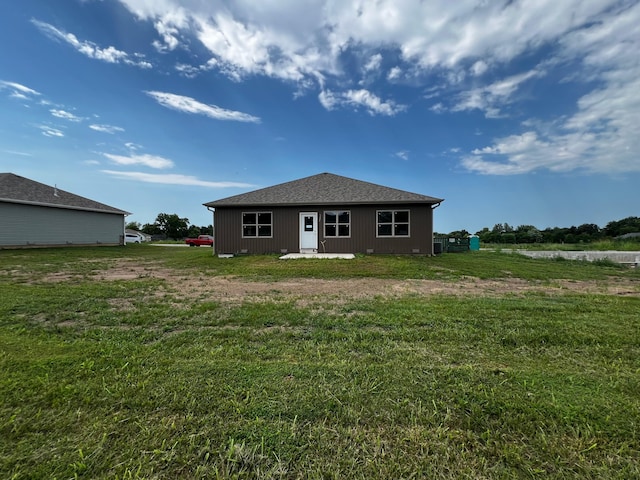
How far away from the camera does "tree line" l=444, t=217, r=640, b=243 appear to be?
117 ft

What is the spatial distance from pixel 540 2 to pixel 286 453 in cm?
1372

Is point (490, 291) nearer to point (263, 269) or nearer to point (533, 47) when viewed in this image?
point (263, 269)

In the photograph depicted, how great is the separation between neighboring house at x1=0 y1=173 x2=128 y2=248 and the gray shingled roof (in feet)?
40.4

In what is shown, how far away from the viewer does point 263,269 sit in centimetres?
923

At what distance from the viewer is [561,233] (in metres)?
39.6

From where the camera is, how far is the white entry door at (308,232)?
46.0ft

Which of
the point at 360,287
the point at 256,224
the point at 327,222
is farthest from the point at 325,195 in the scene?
the point at 360,287

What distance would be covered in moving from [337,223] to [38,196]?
767 inches

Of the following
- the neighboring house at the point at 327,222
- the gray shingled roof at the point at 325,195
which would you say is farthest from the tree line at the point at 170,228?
the neighboring house at the point at 327,222

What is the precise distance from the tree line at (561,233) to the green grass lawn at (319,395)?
34.0m

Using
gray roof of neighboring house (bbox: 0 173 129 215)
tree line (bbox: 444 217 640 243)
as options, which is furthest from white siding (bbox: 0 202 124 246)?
tree line (bbox: 444 217 640 243)

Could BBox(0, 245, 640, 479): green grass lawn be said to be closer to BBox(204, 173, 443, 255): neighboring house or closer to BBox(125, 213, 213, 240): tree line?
BBox(204, 173, 443, 255): neighboring house

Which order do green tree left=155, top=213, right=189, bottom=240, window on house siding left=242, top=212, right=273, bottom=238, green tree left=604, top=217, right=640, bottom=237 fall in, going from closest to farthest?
window on house siding left=242, top=212, right=273, bottom=238
green tree left=604, top=217, right=640, bottom=237
green tree left=155, top=213, right=189, bottom=240

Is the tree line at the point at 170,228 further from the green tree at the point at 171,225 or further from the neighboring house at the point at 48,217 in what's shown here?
the neighboring house at the point at 48,217
